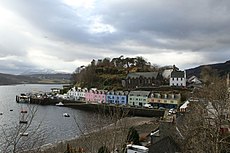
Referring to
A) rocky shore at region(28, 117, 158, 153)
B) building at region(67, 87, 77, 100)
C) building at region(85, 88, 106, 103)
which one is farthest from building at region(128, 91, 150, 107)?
rocky shore at region(28, 117, 158, 153)

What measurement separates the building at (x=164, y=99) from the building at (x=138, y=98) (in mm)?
1532

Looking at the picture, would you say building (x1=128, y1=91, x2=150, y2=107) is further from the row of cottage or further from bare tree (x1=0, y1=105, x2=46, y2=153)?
bare tree (x1=0, y1=105, x2=46, y2=153)

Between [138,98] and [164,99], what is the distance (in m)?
6.92

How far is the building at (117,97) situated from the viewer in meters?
64.4

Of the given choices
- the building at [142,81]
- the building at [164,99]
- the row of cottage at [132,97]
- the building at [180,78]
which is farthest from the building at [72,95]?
the building at [180,78]

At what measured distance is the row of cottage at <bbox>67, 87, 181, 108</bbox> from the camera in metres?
56.4

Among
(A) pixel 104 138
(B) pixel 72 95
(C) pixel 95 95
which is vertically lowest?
(A) pixel 104 138

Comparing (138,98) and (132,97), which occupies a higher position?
(132,97)

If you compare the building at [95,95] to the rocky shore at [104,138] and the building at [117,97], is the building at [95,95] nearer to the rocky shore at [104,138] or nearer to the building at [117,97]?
the building at [117,97]

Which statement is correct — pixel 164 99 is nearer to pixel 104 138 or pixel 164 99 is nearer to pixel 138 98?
pixel 138 98

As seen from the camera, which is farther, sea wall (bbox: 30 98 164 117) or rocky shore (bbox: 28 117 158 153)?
sea wall (bbox: 30 98 164 117)

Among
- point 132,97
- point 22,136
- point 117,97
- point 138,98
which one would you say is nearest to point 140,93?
point 138,98

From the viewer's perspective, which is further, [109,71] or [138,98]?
[109,71]

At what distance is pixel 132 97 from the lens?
6291cm
